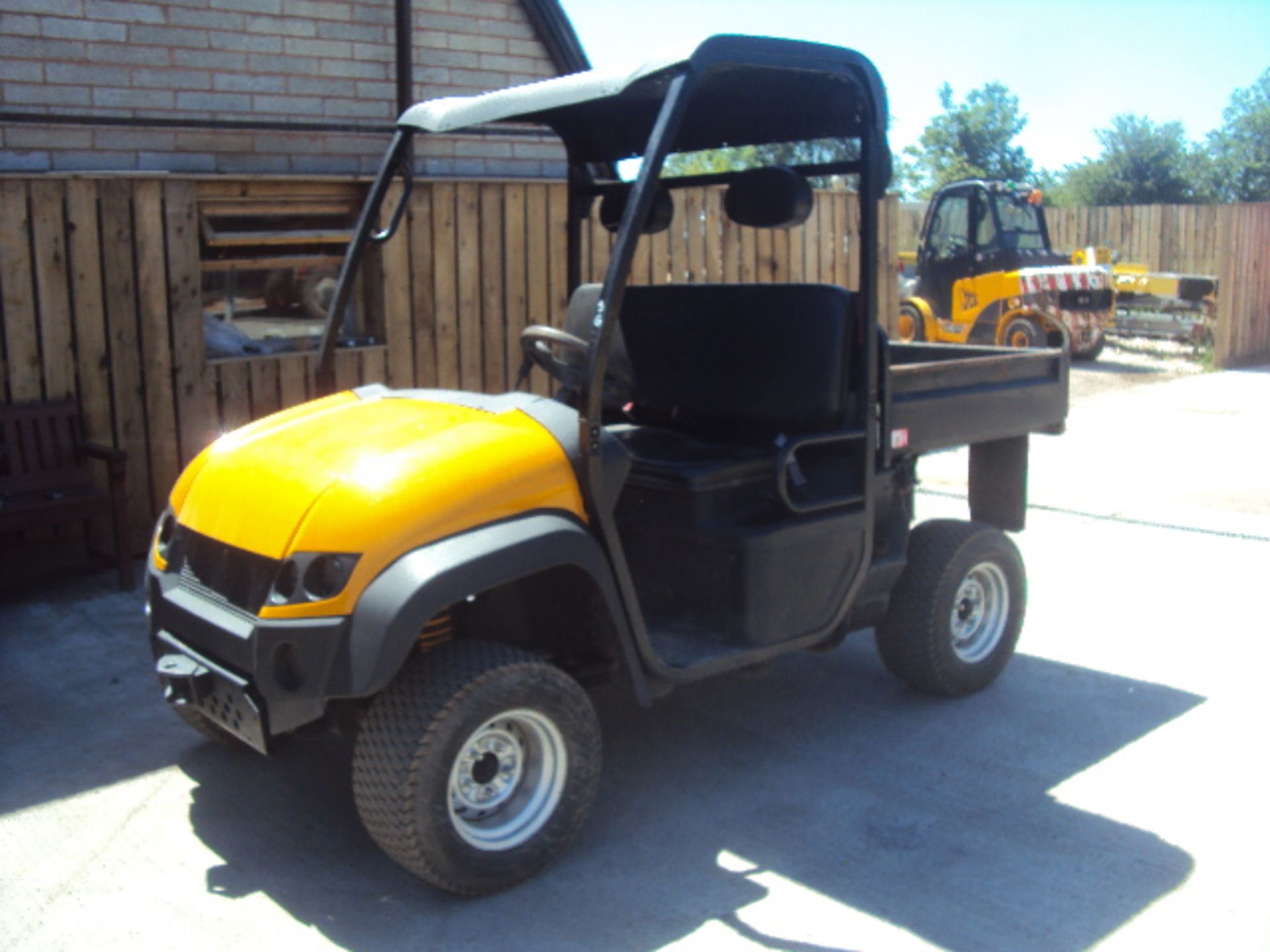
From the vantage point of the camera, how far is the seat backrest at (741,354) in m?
4.54

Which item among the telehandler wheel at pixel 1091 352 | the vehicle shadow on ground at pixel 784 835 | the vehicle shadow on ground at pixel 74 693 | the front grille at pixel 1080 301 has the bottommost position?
the vehicle shadow on ground at pixel 784 835

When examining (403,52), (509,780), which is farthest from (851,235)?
(509,780)

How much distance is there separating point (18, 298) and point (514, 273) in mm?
2921

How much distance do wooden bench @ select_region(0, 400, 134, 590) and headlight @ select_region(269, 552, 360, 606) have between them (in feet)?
10.9

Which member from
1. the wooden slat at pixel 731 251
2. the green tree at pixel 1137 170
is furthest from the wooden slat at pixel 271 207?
the green tree at pixel 1137 170

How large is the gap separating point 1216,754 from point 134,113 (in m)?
6.83

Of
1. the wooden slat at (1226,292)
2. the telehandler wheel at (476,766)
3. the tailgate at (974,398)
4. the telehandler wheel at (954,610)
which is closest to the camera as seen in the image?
the telehandler wheel at (476,766)

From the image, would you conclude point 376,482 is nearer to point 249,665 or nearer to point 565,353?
point 249,665

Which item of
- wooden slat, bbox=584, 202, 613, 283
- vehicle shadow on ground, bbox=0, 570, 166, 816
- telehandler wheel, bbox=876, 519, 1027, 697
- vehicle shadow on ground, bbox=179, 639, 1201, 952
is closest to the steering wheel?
vehicle shadow on ground, bbox=179, 639, 1201, 952

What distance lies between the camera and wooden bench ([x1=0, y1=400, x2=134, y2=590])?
253 inches

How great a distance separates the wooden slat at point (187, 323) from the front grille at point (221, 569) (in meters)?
3.25

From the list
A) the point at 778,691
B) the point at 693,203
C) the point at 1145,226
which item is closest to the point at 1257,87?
the point at 1145,226

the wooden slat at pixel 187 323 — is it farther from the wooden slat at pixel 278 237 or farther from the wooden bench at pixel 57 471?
the wooden bench at pixel 57 471

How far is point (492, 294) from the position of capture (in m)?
8.35
